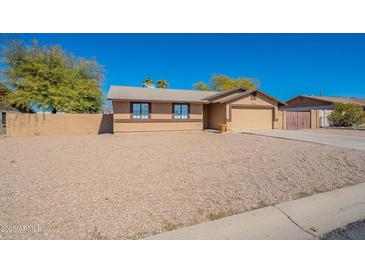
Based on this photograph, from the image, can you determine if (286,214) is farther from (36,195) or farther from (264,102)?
(264,102)

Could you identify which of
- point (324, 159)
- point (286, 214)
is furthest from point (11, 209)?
point (324, 159)

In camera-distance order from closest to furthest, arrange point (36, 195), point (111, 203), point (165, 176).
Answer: point (111, 203) < point (36, 195) < point (165, 176)

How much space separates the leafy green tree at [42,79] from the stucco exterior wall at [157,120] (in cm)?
597

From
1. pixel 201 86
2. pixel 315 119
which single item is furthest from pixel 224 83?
pixel 315 119

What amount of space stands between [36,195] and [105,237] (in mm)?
2225

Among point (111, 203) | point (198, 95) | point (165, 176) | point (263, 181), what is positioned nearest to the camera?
point (111, 203)

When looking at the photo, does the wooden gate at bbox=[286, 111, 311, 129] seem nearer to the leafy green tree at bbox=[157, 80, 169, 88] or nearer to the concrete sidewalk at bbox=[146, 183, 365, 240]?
the concrete sidewalk at bbox=[146, 183, 365, 240]

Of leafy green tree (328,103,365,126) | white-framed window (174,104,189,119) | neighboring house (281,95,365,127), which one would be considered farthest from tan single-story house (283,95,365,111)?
white-framed window (174,104,189,119)

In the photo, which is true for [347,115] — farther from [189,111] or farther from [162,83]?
[162,83]

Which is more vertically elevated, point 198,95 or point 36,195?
point 198,95

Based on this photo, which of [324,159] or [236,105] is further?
[236,105]

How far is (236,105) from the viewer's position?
1800cm

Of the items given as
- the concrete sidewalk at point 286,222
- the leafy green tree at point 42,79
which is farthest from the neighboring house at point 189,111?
the concrete sidewalk at point 286,222
